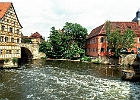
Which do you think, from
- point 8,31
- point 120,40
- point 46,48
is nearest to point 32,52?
point 46,48

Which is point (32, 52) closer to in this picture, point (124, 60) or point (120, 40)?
point (120, 40)

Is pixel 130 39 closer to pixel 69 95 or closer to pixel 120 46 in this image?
pixel 120 46

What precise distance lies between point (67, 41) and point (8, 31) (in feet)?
91.6

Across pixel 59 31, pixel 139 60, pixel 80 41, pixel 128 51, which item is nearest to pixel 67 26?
pixel 59 31

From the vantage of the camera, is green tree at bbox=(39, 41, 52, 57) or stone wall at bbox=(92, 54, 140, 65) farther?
green tree at bbox=(39, 41, 52, 57)

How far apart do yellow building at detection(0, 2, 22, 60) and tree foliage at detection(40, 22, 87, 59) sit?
21.4 m

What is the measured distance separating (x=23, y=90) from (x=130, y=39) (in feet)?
105

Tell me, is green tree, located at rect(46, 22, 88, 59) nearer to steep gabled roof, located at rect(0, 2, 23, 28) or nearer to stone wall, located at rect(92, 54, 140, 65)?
stone wall, located at rect(92, 54, 140, 65)

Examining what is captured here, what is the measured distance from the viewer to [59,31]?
64.0m

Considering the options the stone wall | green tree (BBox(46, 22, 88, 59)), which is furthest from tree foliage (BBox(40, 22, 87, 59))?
the stone wall

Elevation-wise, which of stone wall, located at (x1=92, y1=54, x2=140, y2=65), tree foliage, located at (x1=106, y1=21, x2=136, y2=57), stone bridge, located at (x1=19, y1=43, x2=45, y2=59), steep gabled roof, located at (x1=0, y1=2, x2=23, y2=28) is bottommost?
stone wall, located at (x1=92, y1=54, x2=140, y2=65)

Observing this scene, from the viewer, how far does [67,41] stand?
6284cm

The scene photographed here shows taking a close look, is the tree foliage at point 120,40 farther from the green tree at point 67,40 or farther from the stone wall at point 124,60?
the green tree at point 67,40

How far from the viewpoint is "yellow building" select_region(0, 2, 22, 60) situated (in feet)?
117
